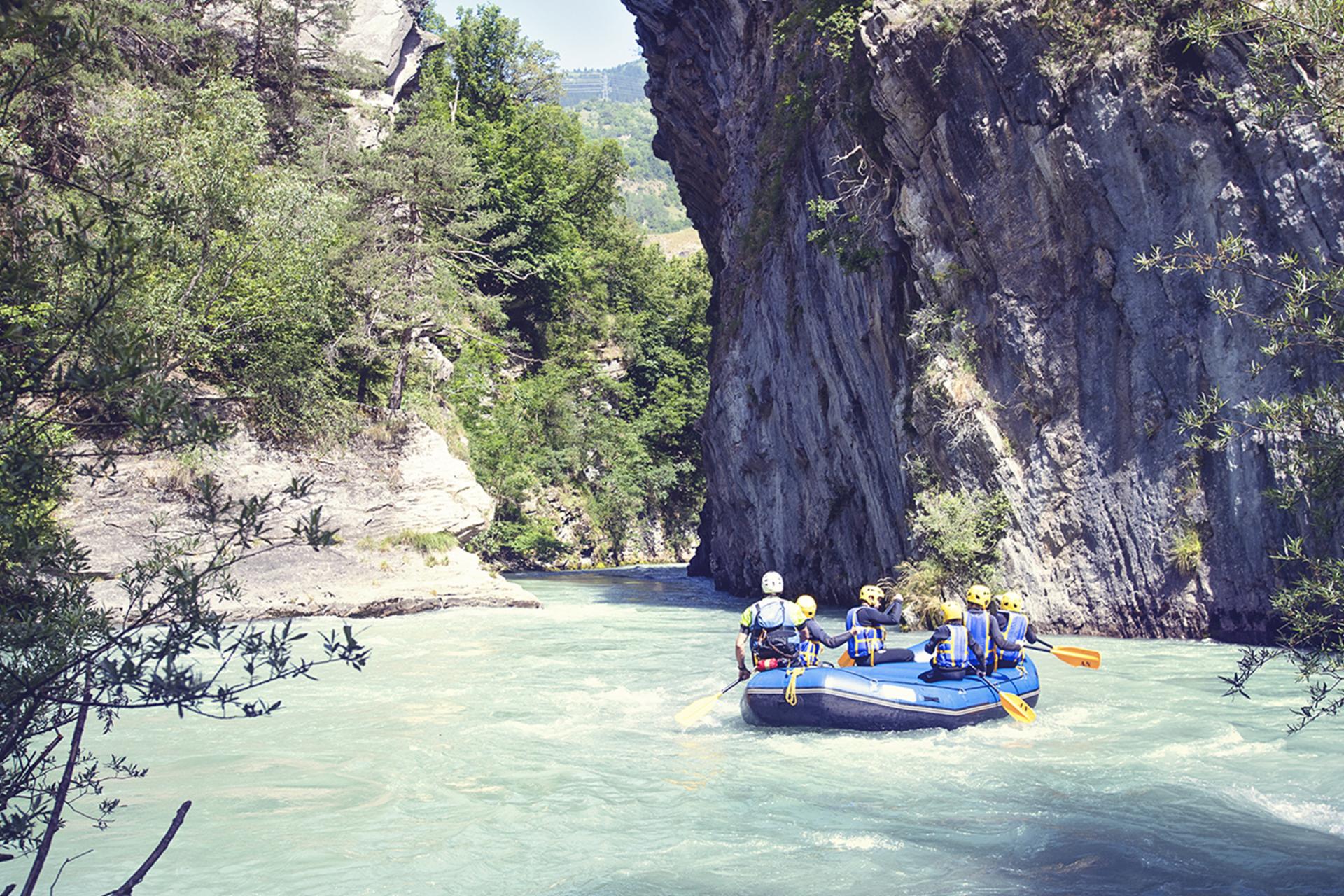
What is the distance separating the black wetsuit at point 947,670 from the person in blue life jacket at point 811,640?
39.0 inches

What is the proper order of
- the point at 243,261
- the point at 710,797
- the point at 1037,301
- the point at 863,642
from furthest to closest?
the point at 243,261, the point at 1037,301, the point at 863,642, the point at 710,797

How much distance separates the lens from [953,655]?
10.5 metres

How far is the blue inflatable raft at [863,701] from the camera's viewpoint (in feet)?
32.2

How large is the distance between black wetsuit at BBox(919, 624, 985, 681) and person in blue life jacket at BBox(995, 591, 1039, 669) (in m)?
0.43

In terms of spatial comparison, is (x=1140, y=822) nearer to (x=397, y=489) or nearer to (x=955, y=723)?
(x=955, y=723)

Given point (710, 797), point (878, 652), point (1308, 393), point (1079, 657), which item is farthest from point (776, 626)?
point (1308, 393)

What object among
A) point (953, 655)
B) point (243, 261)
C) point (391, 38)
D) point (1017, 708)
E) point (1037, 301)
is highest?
point (391, 38)

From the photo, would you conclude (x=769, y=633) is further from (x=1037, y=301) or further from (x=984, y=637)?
(x=1037, y=301)

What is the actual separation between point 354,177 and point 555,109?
747 inches

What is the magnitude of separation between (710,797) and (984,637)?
4.31 m

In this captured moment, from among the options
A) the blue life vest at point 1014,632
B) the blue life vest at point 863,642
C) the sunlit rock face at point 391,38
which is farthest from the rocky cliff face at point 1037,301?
the sunlit rock face at point 391,38

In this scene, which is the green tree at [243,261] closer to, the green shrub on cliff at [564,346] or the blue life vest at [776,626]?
the green shrub on cliff at [564,346]

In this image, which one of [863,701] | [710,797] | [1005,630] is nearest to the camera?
[710,797]

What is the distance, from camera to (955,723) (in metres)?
9.90
